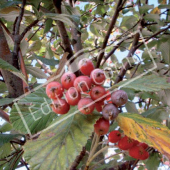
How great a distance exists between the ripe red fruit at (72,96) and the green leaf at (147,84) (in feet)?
0.27

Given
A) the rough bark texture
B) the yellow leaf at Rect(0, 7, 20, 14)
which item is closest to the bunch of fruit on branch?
the rough bark texture

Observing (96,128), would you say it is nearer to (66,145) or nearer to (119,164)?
(66,145)

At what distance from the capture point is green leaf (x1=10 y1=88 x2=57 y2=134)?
47 centimetres

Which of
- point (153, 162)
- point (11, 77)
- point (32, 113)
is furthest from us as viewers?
point (153, 162)

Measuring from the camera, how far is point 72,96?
0.40m

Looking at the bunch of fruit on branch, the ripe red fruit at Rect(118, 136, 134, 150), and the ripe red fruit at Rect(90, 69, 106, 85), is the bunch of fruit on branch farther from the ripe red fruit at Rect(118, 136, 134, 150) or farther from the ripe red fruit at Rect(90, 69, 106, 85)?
the ripe red fruit at Rect(118, 136, 134, 150)

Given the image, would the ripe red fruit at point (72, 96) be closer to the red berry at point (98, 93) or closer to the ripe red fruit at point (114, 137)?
the red berry at point (98, 93)

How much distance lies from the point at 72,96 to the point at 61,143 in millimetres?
97

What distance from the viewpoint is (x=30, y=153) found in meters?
0.37

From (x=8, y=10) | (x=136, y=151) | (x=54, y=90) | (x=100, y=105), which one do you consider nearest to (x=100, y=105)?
(x=100, y=105)

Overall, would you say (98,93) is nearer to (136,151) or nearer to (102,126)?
(102,126)

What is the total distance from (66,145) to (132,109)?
62cm

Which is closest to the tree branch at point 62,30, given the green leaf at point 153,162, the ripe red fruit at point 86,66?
the ripe red fruit at point 86,66

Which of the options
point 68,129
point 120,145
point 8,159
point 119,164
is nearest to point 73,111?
point 68,129
